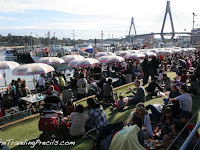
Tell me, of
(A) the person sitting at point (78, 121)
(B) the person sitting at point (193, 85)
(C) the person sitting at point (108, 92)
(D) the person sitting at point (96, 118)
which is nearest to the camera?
(A) the person sitting at point (78, 121)

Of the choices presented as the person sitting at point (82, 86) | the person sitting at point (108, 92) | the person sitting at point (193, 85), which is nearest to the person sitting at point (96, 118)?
the person sitting at point (108, 92)

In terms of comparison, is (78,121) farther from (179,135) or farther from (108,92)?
(108,92)

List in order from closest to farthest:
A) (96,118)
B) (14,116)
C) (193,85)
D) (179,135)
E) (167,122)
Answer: (179,135), (167,122), (96,118), (14,116), (193,85)

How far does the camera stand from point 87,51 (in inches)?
1939

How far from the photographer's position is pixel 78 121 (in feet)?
16.4

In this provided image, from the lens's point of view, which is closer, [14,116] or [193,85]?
[14,116]

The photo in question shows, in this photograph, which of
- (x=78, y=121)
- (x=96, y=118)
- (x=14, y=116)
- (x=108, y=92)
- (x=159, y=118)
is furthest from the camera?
(x=108, y=92)

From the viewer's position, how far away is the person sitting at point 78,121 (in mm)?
4992

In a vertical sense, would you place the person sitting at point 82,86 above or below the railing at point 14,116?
above

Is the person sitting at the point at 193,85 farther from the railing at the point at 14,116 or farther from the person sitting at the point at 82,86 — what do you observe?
the railing at the point at 14,116

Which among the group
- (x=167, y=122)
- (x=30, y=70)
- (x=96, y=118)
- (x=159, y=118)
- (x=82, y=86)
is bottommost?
(x=159, y=118)

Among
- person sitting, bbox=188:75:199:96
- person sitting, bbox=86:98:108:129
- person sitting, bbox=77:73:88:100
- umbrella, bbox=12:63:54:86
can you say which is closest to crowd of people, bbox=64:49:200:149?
person sitting, bbox=86:98:108:129

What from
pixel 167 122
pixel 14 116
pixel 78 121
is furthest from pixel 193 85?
pixel 14 116

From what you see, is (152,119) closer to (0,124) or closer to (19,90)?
(0,124)
